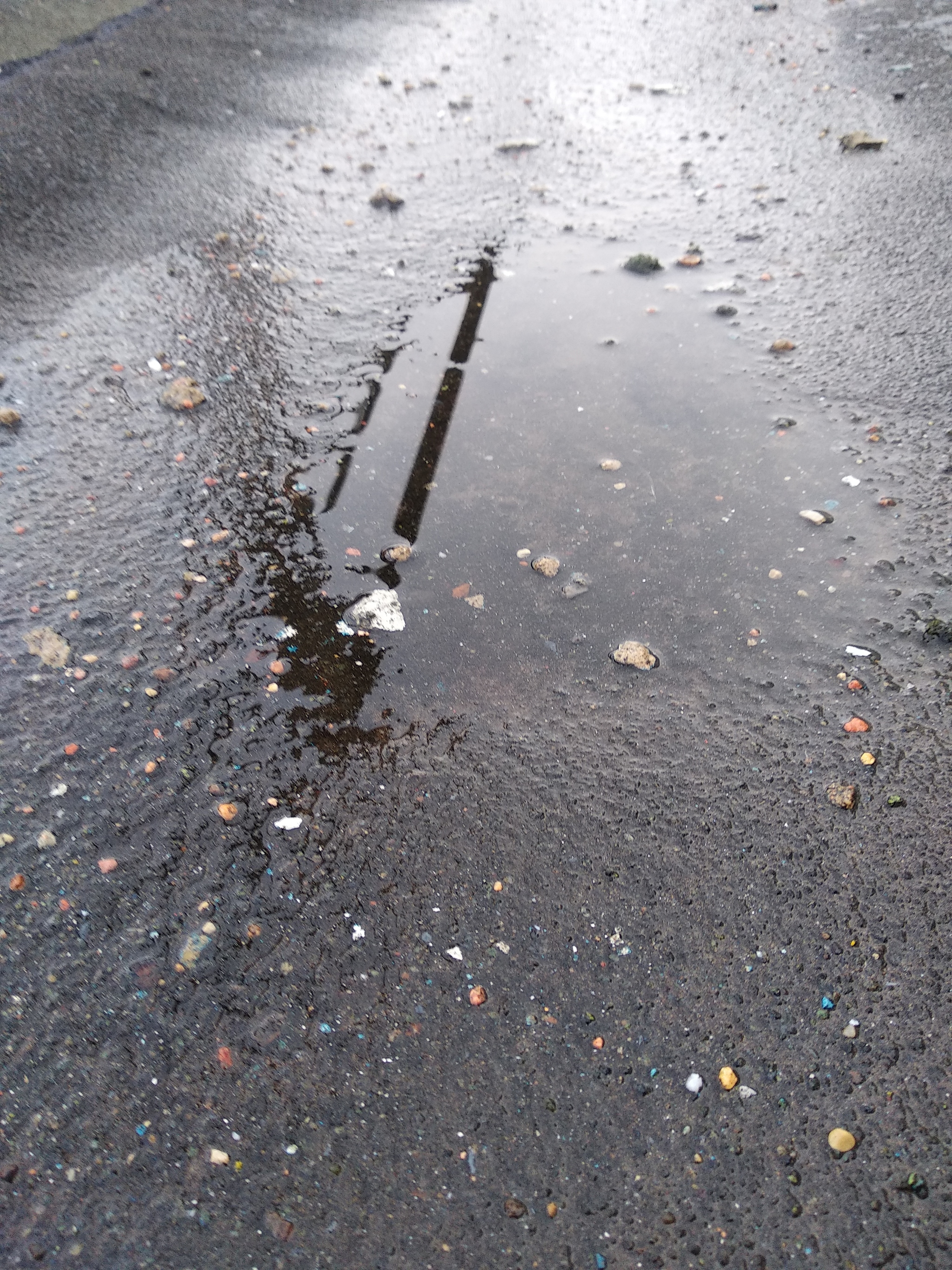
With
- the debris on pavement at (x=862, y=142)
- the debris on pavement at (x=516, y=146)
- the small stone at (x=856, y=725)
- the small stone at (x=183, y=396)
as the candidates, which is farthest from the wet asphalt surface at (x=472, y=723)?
the debris on pavement at (x=516, y=146)

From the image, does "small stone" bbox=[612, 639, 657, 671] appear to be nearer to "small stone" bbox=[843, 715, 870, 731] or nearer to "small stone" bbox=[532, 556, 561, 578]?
"small stone" bbox=[532, 556, 561, 578]

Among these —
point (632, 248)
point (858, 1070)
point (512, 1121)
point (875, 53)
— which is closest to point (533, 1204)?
point (512, 1121)

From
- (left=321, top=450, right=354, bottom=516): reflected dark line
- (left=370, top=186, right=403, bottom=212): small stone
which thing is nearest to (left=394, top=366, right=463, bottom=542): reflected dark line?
(left=321, top=450, right=354, bottom=516): reflected dark line

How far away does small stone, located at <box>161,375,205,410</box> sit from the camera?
2.78 meters

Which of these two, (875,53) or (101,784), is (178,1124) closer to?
(101,784)

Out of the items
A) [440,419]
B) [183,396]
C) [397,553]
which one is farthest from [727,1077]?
[183,396]

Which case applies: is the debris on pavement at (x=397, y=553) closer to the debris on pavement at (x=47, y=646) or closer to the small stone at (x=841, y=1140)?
the debris on pavement at (x=47, y=646)

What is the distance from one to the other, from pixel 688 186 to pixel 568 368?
185 centimetres

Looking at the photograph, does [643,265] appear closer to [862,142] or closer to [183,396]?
[862,142]

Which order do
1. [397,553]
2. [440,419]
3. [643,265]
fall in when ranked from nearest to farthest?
[397,553], [440,419], [643,265]

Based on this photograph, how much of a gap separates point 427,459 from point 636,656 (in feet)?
3.61

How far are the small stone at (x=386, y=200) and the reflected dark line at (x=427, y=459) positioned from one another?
150cm

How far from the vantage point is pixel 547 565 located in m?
2.30

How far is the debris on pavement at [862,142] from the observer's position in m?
4.18
